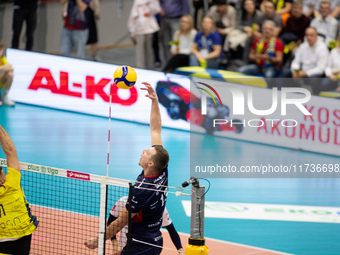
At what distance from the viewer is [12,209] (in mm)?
6934

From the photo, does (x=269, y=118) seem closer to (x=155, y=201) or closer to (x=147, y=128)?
(x=147, y=128)

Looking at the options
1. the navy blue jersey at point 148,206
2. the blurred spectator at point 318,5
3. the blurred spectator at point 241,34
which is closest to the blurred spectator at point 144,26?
the blurred spectator at point 241,34

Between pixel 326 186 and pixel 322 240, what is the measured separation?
9.78 feet

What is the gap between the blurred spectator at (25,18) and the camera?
1861cm

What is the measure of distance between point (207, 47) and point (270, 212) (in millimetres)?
7162

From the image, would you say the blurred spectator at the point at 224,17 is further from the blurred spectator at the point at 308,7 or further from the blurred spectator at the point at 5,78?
the blurred spectator at the point at 5,78

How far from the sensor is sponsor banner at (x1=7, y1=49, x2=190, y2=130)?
15977mm

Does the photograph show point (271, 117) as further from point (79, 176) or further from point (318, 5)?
point (79, 176)

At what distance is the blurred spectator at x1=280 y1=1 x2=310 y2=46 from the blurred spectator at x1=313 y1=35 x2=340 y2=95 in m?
1.70

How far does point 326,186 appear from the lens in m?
12.3

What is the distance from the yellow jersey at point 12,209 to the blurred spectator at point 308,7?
12436 mm

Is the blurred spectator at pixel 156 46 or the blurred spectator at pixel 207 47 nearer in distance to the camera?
the blurred spectator at pixel 207 47

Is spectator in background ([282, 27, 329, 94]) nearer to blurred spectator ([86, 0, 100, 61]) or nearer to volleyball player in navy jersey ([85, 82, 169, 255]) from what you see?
blurred spectator ([86, 0, 100, 61])

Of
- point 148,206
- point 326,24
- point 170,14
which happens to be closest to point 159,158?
point 148,206
